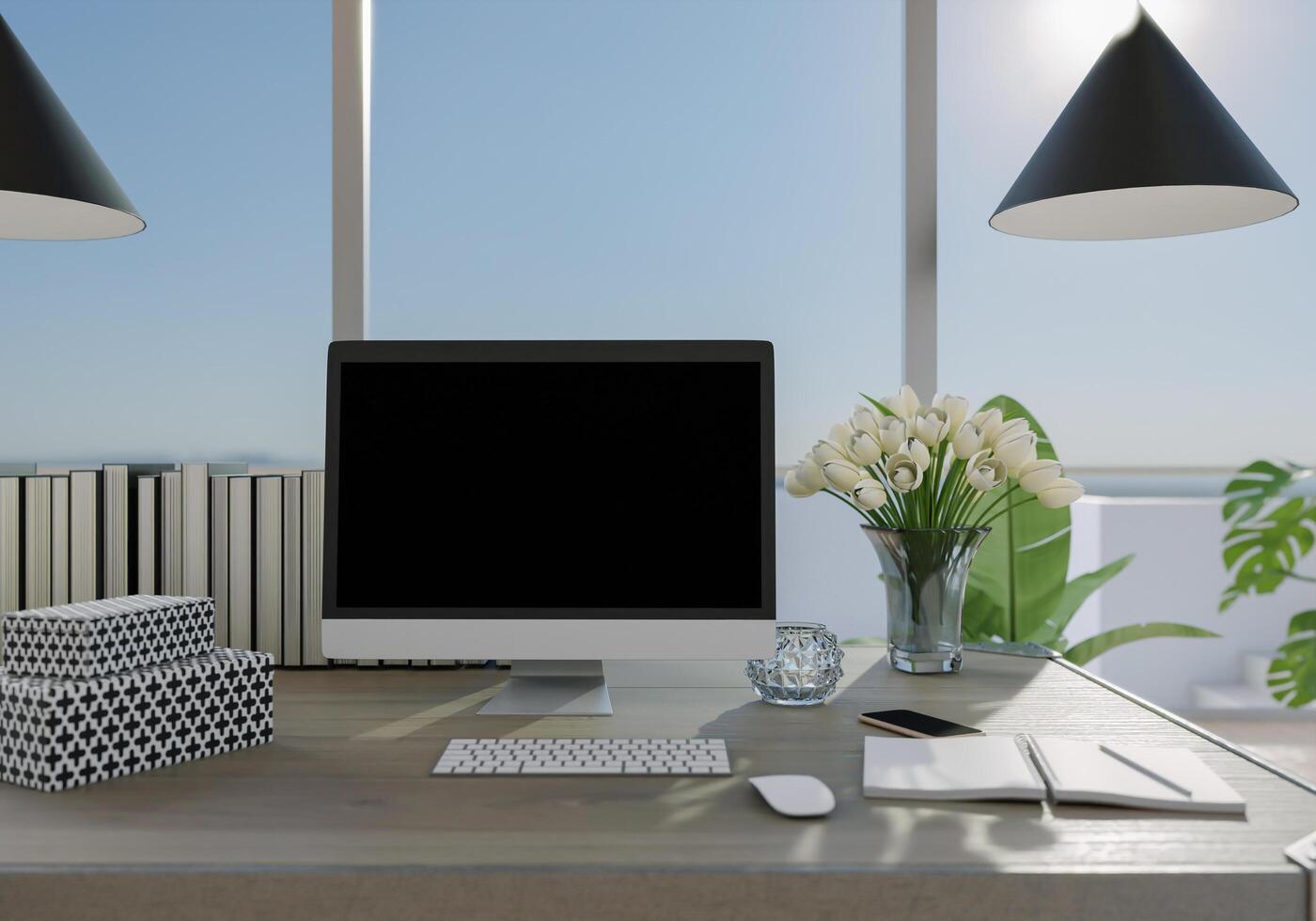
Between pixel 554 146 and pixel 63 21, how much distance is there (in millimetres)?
1500

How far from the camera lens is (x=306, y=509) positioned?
138 cm

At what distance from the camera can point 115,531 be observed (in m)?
1.37

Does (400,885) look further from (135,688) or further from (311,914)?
(135,688)

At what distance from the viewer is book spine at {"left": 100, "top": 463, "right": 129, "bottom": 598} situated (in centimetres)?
137

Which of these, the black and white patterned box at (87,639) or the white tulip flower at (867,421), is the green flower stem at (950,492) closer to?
the white tulip flower at (867,421)

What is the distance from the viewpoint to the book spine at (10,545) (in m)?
1.31

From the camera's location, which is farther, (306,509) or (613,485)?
(306,509)

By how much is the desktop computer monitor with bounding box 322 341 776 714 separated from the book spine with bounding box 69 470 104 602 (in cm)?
48

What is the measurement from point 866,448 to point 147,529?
1.13m

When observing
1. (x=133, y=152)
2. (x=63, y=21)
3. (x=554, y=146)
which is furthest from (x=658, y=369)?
(x=63, y=21)

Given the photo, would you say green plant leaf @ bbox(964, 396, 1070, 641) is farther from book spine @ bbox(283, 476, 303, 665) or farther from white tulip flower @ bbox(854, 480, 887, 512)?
book spine @ bbox(283, 476, 303, 665)

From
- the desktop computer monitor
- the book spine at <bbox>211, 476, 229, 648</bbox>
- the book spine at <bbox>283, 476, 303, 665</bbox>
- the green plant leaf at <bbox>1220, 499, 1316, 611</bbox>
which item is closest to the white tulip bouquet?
the desktop computer monitor

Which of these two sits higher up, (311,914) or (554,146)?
(554,146)

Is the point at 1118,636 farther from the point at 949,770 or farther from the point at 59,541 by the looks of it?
the point at 59,541
